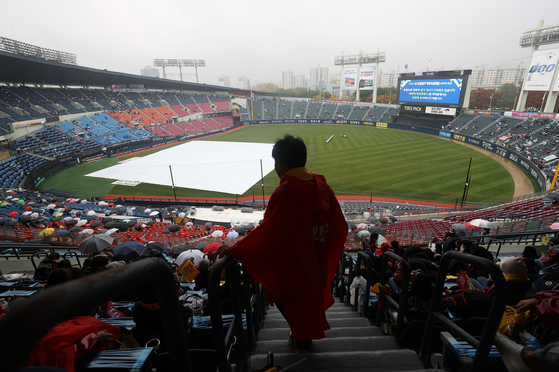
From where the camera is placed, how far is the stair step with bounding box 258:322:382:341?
354 centimetres

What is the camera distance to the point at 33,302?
0.64m

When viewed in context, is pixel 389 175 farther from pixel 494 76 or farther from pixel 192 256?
pixel 494 76

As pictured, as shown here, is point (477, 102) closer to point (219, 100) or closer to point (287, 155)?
point (219, 100)

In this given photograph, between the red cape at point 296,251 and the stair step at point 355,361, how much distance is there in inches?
12.0

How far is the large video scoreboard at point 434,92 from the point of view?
43250mm

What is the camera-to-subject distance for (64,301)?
0.72 metres

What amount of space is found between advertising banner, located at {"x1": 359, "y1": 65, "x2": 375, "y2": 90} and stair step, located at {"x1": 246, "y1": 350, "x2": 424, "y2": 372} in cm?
7161

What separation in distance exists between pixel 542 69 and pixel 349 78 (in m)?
40.3

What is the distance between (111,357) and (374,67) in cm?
7329

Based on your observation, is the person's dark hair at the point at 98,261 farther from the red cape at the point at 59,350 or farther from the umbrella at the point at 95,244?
the umbrella at the point at 95,244

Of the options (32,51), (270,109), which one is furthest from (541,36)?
(32,51)

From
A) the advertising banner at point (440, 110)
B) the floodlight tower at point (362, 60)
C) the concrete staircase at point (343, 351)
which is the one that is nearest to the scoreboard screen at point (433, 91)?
the advertising banner at point (440, 110)

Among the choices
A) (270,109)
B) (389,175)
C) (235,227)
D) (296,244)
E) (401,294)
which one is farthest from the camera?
(270,109)

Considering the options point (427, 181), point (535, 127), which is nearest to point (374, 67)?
point (535, 127)
